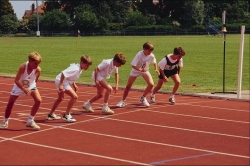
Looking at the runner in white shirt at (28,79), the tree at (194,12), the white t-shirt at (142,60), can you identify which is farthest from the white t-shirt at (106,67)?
the tree at (194,12)

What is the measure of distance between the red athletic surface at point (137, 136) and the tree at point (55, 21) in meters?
83.1

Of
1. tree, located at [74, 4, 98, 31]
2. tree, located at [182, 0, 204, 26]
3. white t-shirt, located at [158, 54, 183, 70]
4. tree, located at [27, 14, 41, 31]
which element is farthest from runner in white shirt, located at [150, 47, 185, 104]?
tree, located at [182, 0, 204, 26]

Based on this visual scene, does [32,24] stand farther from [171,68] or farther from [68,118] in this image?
[68,118]

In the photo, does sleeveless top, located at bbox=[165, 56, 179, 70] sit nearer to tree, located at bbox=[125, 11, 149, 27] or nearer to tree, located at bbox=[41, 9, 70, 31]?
tree, located at bbox=[41, 9, 70, 31]

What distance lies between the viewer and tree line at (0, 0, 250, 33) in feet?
316

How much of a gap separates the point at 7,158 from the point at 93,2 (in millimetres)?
101226

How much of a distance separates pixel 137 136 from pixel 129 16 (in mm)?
92128

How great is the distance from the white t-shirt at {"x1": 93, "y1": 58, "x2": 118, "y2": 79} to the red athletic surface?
905 millimetres

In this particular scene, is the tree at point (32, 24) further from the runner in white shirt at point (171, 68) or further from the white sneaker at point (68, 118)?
the white sneaker at point (68, 118)

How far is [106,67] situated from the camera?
13.4 metres

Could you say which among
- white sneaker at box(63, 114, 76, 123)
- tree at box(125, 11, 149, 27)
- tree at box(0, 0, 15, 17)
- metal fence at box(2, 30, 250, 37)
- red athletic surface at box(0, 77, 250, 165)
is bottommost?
metal fence at box(2, 30, 250, 37)

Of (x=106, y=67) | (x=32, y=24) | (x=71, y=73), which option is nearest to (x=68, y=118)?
(x=71, y=73)

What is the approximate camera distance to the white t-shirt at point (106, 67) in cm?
1335

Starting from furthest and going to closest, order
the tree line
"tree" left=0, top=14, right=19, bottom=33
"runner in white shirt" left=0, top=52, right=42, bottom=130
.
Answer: the tree line → "tree" left=0, top=14, right=19, bottom=33 → "runner in white shirt" left=0, top=52, right=42, bottom=130
